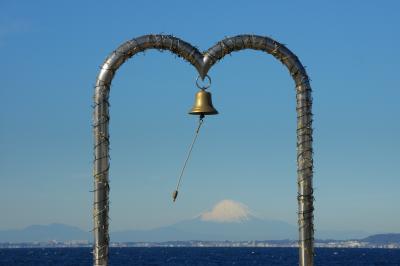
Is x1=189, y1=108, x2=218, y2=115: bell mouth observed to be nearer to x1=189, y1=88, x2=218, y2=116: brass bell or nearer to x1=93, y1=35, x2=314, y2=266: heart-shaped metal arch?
x1=189, y1=88, x2=218, y2=116: brass bell

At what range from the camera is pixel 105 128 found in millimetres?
13891

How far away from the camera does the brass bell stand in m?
14.0

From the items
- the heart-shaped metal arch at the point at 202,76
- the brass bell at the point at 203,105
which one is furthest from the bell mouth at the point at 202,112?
the heart-shaped metal arch at the point at 202,76

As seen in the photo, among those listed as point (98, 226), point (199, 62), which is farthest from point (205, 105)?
point (98, 226)

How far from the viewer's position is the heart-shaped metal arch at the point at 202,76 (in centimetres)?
1377

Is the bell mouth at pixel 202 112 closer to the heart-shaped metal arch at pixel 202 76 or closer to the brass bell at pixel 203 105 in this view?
the brass bell at pixel 203 105

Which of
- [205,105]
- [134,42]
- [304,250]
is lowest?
[304,250]

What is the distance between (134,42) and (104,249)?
10.6ft

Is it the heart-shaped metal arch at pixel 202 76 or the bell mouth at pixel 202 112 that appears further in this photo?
the bell mouth at pixel 202 112

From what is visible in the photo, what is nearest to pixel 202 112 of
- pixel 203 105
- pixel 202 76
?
pixel 203 105

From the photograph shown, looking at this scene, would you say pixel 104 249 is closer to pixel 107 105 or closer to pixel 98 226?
pixel 98 226

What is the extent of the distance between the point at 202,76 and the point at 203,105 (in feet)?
1.54

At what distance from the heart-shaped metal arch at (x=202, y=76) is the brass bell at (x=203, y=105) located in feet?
1.01

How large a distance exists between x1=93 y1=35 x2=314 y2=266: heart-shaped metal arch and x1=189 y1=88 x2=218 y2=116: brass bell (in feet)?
1.01
